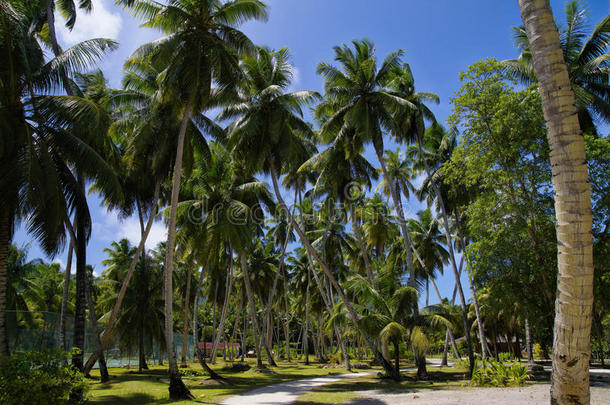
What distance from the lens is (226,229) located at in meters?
20.1

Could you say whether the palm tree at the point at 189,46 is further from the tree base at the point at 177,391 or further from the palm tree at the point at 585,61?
the palm tree at the point at 585,61

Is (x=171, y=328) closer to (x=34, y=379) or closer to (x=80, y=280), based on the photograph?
(x=80, y=280)

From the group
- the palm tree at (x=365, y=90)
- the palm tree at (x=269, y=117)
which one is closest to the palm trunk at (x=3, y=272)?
the palm tree at (x=269, y=117)

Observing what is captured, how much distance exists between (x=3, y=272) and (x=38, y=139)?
4.08 m

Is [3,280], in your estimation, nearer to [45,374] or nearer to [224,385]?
[45,374]

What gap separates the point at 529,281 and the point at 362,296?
7006 mm

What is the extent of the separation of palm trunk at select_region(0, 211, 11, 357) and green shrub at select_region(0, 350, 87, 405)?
8.67 feet

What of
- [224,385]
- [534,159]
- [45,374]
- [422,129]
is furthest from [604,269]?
Result: [45,374]

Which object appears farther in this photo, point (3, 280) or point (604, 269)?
point (604, 269)

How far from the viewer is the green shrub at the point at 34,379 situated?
7246mm

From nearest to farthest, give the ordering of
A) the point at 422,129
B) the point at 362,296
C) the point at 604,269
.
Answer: the point at 604,269
the point at 362,296
the point at 422,129

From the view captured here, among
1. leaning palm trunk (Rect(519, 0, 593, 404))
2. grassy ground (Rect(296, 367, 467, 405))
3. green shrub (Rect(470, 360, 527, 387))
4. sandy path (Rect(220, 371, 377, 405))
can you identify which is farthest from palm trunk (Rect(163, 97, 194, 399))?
leaning palm trunk (Rect(519, 0, 593, 404))

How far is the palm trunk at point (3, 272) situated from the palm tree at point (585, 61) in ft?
60.0

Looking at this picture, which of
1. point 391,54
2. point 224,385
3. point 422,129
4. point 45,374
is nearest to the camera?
point 45,374
